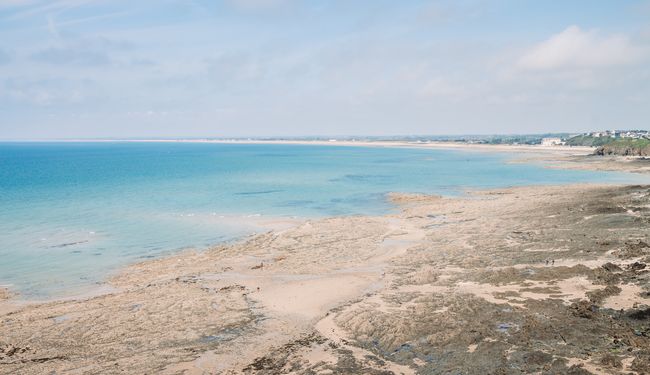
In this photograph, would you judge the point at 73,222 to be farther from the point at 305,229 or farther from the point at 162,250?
the point at 305,229

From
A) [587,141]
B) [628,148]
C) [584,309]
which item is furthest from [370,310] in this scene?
[587,141]

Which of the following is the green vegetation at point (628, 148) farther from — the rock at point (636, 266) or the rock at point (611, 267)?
the rock at point (611, 267)

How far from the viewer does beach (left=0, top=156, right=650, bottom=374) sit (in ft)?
45.1

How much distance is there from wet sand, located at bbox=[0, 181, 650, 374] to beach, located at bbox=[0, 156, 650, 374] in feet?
0.22

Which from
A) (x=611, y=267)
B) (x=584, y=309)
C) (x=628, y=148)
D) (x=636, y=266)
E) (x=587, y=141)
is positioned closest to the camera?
(x=584, y=309)

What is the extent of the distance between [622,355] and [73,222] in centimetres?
4027

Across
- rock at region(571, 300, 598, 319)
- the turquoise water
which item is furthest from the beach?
the turquoise water

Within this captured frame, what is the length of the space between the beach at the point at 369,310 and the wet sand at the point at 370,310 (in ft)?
0.22

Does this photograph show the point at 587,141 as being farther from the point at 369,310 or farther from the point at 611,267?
the point at 369,310

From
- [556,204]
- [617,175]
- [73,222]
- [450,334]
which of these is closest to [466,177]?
[617,175]

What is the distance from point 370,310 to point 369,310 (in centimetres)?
4

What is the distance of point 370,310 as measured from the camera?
58.5 ft

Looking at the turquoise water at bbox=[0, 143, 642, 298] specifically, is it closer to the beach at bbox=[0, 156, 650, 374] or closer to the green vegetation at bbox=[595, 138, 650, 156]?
the beach at bbox=[0, 156, 650, 374]

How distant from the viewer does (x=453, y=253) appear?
26.0 metres
